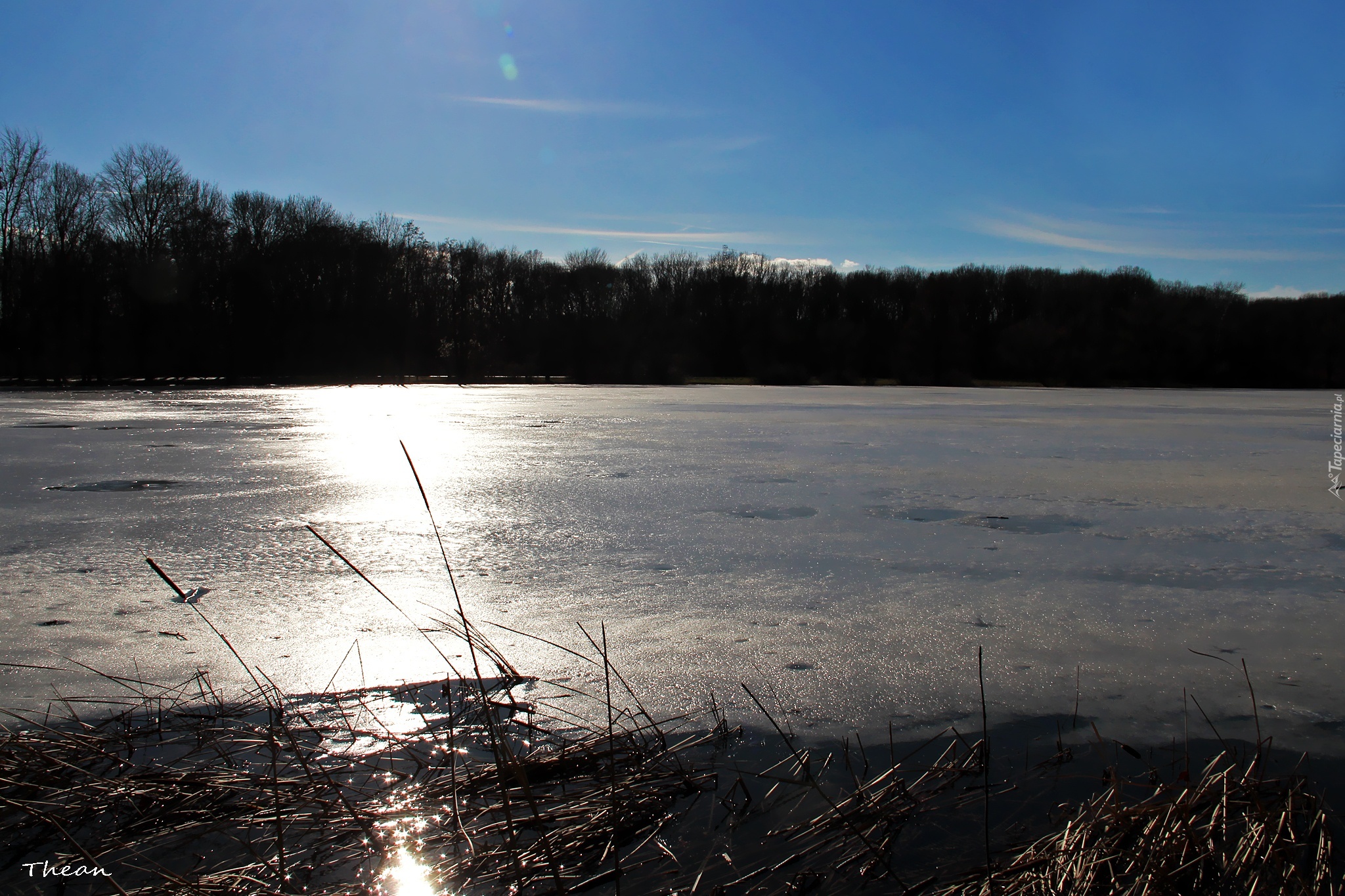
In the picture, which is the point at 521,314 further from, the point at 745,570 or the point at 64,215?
the point at 745,570

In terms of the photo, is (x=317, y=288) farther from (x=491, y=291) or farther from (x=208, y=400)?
(x=208, y=400)

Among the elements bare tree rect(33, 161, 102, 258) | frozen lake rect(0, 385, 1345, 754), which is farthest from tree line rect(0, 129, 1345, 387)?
frozen lake rect(0, 385, 1345, 754)

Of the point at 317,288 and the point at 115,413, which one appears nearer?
the point at 115,413

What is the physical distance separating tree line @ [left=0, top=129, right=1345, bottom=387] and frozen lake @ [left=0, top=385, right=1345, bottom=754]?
21.9 m

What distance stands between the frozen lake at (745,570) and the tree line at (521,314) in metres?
21.9

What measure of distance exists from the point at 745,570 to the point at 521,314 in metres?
34.6

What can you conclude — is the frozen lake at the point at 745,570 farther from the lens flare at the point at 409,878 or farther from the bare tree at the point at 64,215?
→ the bare tree at the point at 64,215

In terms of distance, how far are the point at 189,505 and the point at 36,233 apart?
25.7 meters

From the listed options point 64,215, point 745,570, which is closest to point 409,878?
point 745,570

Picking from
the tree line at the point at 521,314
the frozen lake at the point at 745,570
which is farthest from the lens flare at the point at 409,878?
the tree line at the point at 521,314

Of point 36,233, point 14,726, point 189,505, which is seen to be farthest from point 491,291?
point 14,726

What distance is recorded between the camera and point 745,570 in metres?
2.84

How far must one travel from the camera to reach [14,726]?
158 centimetres

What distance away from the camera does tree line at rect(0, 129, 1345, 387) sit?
78.3 ft
